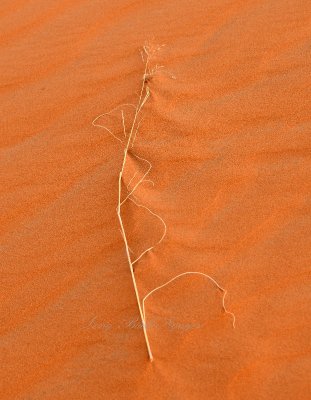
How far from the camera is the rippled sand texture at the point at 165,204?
6.13 ft

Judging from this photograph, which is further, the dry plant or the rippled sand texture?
the dry plant

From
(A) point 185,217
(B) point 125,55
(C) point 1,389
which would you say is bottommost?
(C) point 1,389

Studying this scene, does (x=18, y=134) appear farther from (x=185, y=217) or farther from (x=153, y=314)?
(x=153, y=314)

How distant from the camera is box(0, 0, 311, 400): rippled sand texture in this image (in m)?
1.87

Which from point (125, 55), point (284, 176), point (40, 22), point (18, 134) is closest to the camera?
point (284, 176)

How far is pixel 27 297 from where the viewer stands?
2111 mm

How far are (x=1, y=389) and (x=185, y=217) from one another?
2.38 ft

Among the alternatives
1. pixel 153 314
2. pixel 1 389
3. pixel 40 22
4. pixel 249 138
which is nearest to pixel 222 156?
pixel 249 138

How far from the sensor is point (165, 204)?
2242mm

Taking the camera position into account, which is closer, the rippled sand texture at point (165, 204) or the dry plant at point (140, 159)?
the rippled sand texture at point (165, 204)

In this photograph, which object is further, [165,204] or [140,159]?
[140,159]

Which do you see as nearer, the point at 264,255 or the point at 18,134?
the point at 264,255

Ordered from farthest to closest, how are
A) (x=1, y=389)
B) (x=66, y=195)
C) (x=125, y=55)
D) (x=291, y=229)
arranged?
(x=125, y=55)
(x=66, y=195)
(x=291, y=229)
(x=1, y=389)

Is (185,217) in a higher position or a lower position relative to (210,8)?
lower
